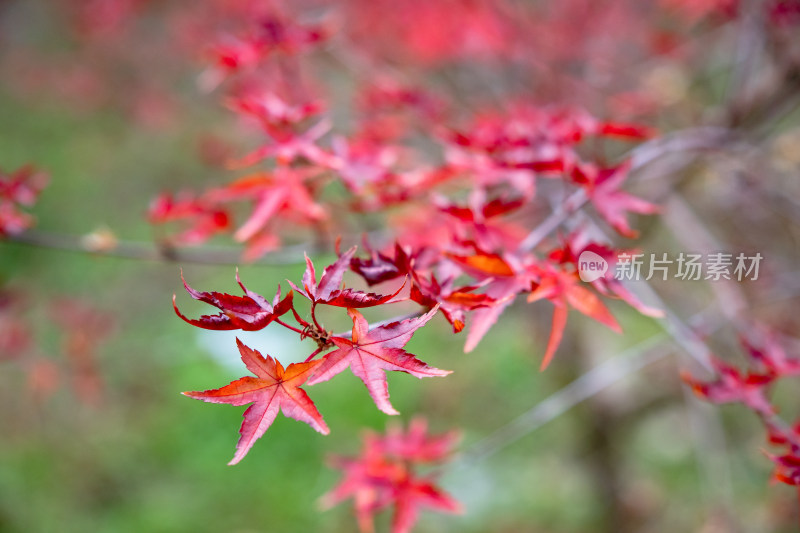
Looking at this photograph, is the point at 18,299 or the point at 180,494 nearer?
the point at 18,299

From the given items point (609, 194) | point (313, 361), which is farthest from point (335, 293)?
point (609, 194)

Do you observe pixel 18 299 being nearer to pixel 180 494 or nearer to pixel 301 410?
pixel 301 410

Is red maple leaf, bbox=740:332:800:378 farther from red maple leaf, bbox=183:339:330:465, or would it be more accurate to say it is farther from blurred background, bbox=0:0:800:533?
red maple leaf, bbox=183:339:330:465

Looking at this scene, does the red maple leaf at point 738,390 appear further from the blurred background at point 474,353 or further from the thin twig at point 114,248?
the thin twig at point 114,248

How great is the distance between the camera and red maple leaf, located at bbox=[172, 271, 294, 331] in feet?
2.18

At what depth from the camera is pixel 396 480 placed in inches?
50.9

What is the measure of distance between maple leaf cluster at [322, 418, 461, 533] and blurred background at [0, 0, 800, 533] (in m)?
0.15

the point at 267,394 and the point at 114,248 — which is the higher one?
the point at 267,394

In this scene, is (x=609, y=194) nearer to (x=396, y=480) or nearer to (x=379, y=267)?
(x=379, y=267)

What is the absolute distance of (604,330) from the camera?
3.93m

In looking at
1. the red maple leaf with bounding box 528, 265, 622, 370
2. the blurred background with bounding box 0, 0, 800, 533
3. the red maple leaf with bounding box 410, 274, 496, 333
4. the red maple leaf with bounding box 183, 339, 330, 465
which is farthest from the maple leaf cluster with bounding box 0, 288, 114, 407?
the red maple leaf with bounding box 528, 265, 622, 370

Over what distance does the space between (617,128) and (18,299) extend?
5.74 ft

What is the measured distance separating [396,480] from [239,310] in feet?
2.47

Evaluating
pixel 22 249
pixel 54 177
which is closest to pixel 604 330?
pixel 22 249
